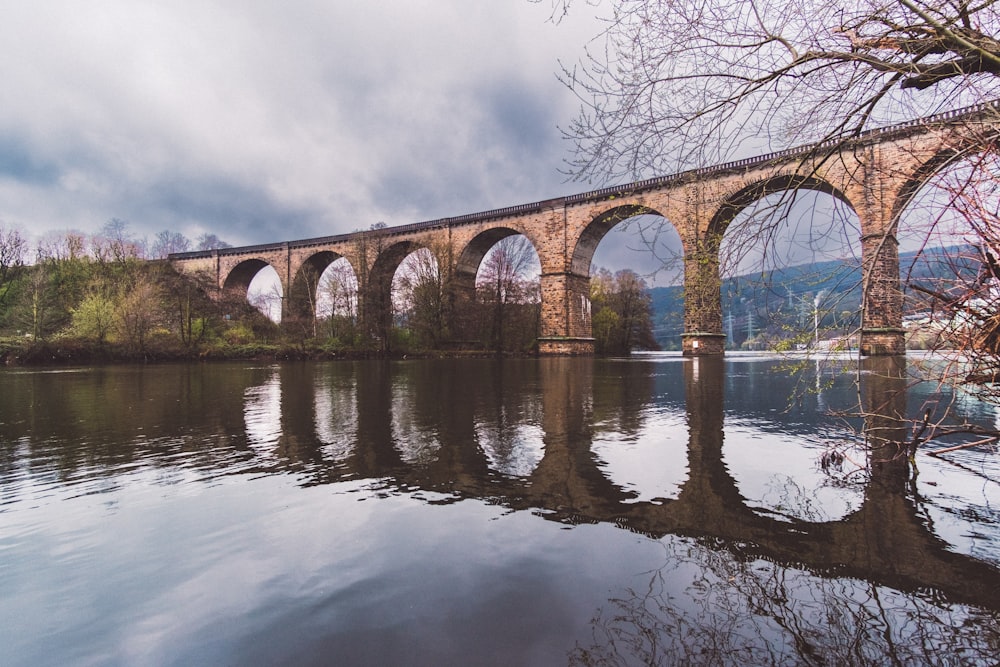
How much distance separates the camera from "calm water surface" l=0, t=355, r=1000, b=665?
4.39ft

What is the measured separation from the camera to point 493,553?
6.27ft

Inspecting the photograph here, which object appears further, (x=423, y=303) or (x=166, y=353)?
(x=423, y=303)

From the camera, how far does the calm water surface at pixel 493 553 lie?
1.34 metres

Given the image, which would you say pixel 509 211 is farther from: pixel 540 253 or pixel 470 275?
pixel 470 275

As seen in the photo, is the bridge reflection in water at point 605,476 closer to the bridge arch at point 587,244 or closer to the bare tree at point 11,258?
the bridge arch at point 587,244

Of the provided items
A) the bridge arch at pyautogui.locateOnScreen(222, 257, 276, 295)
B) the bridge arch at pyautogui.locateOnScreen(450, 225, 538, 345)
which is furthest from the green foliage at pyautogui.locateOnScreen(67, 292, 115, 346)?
the bridge arch at pyautogui.locateOnScreen(222, 257, 276, 295)

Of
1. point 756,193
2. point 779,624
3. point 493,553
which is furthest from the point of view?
point 756,193

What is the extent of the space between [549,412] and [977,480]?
3.66 meters

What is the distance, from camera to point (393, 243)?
35188 millimetres

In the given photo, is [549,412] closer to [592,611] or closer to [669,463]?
[669,463]

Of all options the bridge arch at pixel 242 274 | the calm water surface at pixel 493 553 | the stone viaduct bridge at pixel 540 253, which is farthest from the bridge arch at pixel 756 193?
the bridge arch at pixel 242 274

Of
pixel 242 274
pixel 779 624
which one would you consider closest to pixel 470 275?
pixel 242 274

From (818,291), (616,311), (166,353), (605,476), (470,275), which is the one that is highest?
(470,275)

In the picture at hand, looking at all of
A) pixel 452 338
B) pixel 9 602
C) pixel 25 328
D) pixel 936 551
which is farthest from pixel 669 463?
pixel 25 328
